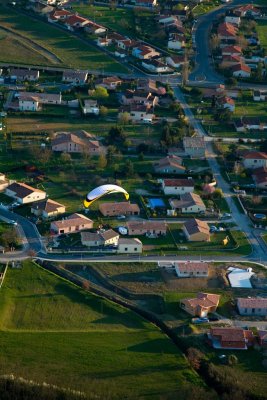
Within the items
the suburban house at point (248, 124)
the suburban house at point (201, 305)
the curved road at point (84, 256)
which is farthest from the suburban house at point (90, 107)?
the suburban house at point (201, 305)

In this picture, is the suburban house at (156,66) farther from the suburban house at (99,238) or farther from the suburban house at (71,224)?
the suburban house at (99,238)

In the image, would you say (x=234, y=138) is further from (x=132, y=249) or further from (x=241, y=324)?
(x=241, y=324)

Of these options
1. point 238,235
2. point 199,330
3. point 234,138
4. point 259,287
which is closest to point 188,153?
point 234,138

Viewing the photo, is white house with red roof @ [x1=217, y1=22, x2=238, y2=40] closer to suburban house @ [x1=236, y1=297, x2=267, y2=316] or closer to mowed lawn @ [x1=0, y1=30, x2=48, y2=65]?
mowed lawn @ [x1=0, y1=30, x2=48, y2=65]

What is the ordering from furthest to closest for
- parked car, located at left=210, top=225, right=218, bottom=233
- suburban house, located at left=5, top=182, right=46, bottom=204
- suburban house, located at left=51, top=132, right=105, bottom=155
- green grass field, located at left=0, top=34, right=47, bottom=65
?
green grass field, located at left=0, top=34, right=47, bottom=65, suburban house, located at left=51, top=132, right=105, bottom=155, suburban house, located at left=5, top=182, right=46, bottom=204, parked car, located at left=210, top=225, right=218, bottom=233

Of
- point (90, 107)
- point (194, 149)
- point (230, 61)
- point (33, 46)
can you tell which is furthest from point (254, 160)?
point (33, 46)

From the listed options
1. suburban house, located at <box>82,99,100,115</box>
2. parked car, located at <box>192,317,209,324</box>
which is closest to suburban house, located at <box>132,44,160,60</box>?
suburban house, located at <box>82,99,100,115</box>
